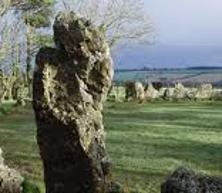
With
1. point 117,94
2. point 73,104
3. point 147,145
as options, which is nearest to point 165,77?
point 117,94

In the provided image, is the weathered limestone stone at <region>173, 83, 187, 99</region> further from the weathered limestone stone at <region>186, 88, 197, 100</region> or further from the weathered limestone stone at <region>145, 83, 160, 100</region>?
the weathered limestone stone at <region>145, 83, 160, 100</region>

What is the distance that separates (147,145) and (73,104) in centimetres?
1104

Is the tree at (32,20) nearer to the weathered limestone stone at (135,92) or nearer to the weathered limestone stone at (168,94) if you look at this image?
the weathered limestone stone at (135,92)

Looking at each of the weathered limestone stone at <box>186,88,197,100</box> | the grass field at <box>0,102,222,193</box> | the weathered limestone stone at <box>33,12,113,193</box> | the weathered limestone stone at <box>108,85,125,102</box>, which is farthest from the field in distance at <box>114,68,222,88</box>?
the weathered limestone stone at <box>33,12,113,193</box>

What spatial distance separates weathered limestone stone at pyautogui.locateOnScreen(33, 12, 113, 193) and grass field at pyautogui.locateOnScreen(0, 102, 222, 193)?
7.28ft

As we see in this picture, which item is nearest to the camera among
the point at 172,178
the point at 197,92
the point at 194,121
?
the point at 172,178

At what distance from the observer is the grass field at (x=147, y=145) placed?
53.1ft

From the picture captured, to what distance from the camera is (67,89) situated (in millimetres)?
10695

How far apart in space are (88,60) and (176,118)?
21.9 meters

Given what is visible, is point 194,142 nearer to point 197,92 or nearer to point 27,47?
point 27,47

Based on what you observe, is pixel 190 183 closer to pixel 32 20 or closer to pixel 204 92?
pixel 32 20

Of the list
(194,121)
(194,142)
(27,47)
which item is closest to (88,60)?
(194,142)

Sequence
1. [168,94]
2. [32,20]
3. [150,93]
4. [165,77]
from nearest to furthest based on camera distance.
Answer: [32,20], [150,93], [168,94], [165,77]

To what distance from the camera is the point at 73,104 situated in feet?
34.9
